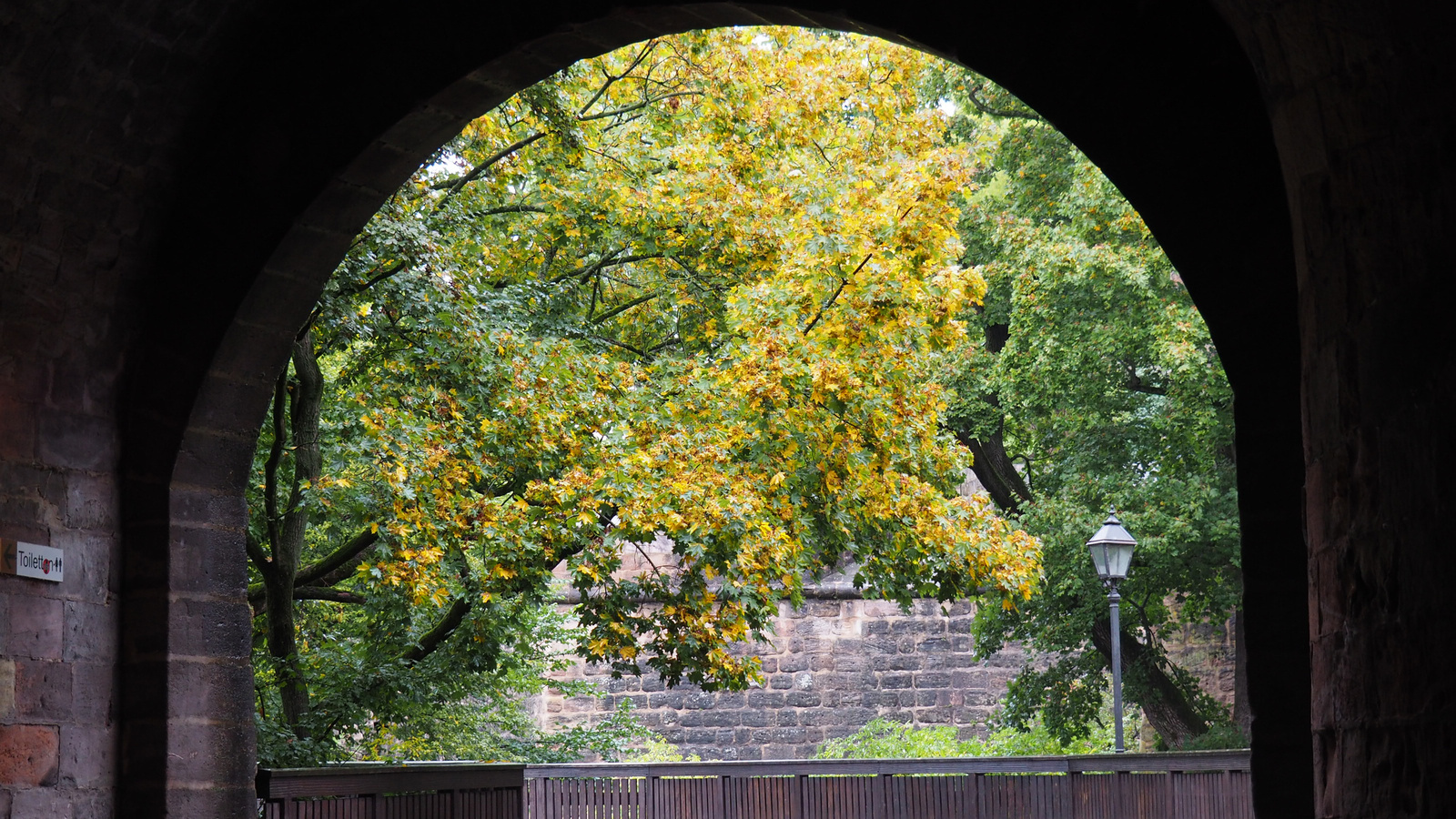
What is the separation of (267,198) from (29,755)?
1.66 metres

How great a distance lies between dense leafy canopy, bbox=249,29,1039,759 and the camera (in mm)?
7824

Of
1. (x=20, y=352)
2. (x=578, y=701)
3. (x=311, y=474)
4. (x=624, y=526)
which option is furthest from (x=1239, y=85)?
(x=578, y=701)

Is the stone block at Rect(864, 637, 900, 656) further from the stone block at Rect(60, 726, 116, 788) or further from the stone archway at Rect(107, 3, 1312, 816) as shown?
the stone block at Rect(60, 726, 116, 788)

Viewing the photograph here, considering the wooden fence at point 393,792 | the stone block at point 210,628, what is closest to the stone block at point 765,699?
the wooden fence at point 393,792

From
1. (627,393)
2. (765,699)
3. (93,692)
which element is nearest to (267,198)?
(93,692)

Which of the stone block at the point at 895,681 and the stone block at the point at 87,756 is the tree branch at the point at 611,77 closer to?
the stone block at the point at 87,756

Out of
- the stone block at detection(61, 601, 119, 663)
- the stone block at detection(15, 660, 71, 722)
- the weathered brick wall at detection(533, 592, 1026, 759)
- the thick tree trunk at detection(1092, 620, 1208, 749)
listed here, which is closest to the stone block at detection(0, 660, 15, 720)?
the stone block at detection(15, 660, 71, 722)

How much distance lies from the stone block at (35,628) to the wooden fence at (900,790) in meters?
1.89

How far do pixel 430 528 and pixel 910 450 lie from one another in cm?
319

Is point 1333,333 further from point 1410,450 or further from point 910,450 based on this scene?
point 910,450

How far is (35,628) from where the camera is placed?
3.89m

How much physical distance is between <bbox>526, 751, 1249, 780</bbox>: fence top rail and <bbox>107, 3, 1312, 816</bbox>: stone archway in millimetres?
3893

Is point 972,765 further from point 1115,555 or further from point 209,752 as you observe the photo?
point 209,752

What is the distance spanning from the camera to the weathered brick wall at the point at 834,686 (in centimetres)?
1644
